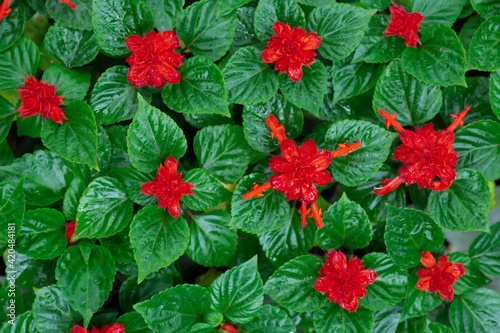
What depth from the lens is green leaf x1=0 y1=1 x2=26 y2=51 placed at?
108 cm

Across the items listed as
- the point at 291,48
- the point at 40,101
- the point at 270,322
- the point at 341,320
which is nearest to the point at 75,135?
the point at 40,101

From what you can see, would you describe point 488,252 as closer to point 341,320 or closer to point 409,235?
point 409,235

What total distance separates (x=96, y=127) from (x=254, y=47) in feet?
1.43

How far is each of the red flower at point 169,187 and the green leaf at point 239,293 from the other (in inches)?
7.9

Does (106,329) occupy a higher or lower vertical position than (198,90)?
lower

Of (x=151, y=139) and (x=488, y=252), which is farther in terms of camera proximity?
(x=488, y=252)

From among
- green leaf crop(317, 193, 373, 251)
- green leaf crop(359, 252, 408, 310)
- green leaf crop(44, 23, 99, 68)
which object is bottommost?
green leaf crop(359, 252, 408, 310)

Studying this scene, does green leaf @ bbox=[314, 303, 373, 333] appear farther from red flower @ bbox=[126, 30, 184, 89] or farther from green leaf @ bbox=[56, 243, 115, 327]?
red flower @ bbox=[126, 30, 184, 89]

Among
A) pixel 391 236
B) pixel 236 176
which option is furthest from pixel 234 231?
pixel 391 236

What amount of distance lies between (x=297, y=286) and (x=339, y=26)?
65cm

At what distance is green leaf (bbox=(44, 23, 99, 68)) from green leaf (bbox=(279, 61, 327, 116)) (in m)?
0.51

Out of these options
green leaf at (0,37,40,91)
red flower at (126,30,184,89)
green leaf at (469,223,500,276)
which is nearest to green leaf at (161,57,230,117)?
red flower at (126,30,184,89)

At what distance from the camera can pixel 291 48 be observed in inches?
38.1

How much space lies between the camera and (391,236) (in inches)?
40.9
